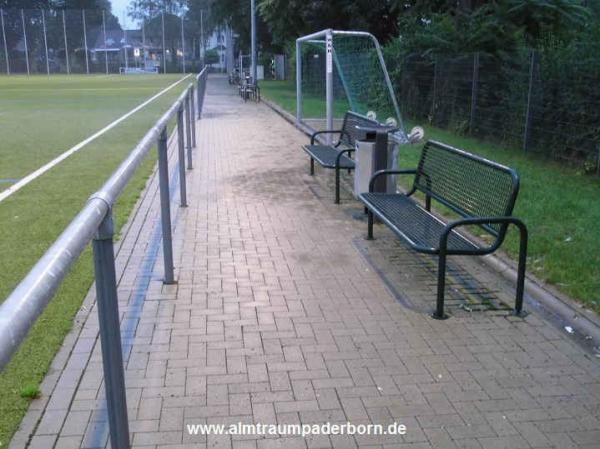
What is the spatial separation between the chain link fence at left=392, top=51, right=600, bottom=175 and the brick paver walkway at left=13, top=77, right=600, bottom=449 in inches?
214

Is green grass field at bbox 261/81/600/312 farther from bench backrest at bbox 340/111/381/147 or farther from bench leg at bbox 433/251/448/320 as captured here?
bench backrest at bbox 340/111/381/147

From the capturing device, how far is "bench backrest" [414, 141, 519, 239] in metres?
4.89

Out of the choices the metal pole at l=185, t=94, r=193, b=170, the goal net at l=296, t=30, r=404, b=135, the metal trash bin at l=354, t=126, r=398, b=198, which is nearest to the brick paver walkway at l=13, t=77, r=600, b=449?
the metal trash bin at l=354, t=126, r=398, b=198

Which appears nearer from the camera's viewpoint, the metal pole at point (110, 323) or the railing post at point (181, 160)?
the metal pole at point (110, 323)

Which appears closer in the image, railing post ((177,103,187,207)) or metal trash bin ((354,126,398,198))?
metal trash bin ((354,126,398,198))

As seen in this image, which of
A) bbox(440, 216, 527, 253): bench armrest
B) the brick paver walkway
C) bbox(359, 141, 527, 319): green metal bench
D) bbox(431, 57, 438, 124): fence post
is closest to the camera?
the brick paver walkway

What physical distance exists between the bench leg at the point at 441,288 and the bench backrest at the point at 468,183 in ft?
1.51

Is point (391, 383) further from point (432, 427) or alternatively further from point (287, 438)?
point (287, 438)

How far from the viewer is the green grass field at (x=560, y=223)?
17.6 ft

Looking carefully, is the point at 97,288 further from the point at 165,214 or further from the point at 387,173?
the point at 387,173

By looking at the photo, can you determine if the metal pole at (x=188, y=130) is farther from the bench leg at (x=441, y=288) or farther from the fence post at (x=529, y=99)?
the bench leg at (x=441, y=288)

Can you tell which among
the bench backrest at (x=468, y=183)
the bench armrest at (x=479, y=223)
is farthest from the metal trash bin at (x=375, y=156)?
the bench armrest at (x=479, y=223)

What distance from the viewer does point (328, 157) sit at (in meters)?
A: 9.02

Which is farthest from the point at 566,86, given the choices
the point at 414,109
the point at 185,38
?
the point at 185,38
